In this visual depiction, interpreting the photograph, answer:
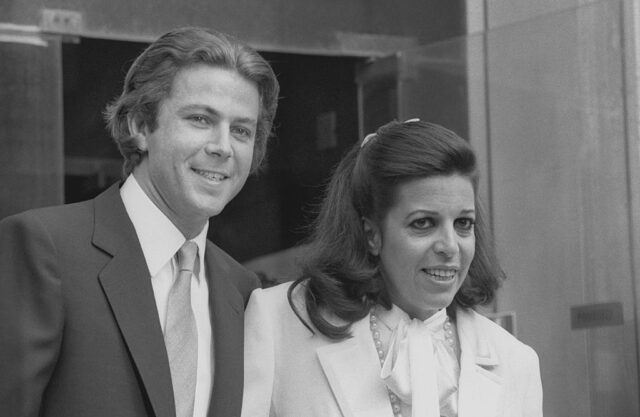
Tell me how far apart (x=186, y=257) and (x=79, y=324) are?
1.36 feet

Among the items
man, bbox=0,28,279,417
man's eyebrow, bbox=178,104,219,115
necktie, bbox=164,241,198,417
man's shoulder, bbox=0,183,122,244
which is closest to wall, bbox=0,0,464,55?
man, bbox=0,28,279,417

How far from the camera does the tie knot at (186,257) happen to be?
3416 mm

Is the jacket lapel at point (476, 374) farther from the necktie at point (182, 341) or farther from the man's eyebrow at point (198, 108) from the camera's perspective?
the man's eyebrow at point (198, 108)

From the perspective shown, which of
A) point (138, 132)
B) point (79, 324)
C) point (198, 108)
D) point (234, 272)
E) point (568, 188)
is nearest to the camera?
point (79, 324)

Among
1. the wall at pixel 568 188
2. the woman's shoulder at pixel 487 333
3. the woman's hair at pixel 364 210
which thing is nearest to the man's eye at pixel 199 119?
the woman's hair at pixel 364 210

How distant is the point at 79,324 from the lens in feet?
10.2

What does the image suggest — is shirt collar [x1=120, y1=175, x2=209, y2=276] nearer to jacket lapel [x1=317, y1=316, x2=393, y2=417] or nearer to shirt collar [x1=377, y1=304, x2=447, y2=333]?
jacket lapel [x1=317, y1=316, x2=393, y2=417]

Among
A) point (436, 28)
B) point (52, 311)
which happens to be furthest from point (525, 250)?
point (52, 311)

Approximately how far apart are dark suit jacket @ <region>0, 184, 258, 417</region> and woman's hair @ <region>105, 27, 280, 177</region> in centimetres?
34

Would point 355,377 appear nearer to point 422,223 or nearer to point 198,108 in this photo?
point 422,223

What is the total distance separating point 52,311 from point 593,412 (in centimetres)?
249

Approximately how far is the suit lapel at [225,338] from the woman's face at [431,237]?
46 cm

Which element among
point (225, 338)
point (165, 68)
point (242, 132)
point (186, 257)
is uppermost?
point (165, 68)

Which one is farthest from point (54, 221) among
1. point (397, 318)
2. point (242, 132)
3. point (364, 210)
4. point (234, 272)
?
point (397, 318)
